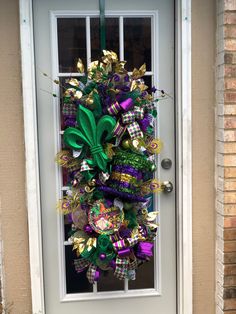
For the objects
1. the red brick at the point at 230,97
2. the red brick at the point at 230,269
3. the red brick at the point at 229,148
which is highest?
the red brick at the point at 230,97

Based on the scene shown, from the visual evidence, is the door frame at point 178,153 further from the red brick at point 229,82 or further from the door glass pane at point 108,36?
the door glass pane at point 108,36

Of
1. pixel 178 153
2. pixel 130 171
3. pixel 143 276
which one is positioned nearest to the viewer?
pixel 130 171

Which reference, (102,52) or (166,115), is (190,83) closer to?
(166,115)

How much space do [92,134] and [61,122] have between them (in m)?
0.31

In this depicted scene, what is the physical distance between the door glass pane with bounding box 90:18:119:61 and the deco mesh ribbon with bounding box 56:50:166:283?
21 centimetres

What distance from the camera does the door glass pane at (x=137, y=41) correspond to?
271cm

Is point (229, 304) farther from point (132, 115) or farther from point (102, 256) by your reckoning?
point (132, 115)

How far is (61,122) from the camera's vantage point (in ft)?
8.89

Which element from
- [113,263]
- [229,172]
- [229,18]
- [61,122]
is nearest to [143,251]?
[113,263]

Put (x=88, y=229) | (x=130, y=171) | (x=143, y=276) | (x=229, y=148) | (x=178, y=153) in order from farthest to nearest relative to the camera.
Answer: (x=143, y=276) < (x=178, y=153) < (x=229, y=148) < (x=88, y=229) < (x=130, y=171)

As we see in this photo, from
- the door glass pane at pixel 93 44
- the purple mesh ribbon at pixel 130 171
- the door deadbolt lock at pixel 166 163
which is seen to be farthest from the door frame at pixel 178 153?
the purple mesh ribbon at pixel 130 171

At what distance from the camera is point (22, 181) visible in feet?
8.80

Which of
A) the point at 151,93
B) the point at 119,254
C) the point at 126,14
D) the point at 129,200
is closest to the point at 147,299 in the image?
the point at 119,254

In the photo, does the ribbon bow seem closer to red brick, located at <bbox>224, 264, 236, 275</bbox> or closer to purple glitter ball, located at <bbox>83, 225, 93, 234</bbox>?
purple glitter ball, located at <bbox>83, 225, 93, 234</bbox>
